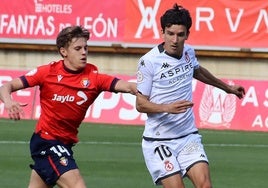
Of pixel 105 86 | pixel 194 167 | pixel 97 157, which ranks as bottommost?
pixel 97 157

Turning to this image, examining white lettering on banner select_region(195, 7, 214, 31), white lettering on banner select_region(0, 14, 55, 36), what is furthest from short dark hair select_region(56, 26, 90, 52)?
white lettering on banner select_region(0, 14, 55, 36)

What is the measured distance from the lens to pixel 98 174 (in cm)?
1523

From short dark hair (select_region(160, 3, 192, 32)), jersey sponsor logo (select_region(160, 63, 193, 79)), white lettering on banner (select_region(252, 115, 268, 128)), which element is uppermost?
short dark hair (select_region(160, 3, 192, 32))

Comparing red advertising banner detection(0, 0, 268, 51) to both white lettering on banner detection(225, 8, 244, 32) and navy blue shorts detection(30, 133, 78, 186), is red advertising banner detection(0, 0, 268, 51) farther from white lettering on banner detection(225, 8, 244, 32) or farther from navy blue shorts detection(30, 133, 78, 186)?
navy blue shorts detection(30, 133, 78, 186)

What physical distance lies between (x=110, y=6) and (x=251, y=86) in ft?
19.4

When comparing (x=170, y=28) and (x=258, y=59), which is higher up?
(x=170, y=28)

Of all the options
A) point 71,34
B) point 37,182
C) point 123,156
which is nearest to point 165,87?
point 71,34

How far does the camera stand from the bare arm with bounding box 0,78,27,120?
29.5 ft

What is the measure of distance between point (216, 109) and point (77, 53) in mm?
14747

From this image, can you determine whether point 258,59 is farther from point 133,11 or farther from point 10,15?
point 10,15

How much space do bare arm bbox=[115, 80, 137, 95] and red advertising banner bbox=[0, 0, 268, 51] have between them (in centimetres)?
1770

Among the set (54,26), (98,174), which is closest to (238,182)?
(98,174)

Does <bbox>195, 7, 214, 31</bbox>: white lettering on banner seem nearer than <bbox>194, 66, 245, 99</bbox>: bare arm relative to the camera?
No

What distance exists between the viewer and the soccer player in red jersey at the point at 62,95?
9734mm
